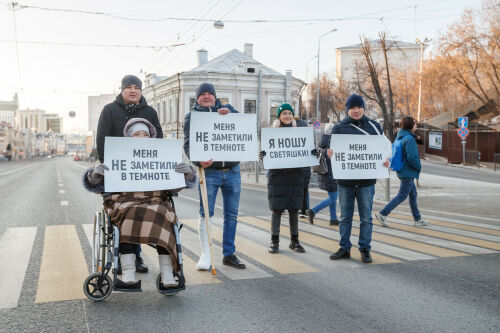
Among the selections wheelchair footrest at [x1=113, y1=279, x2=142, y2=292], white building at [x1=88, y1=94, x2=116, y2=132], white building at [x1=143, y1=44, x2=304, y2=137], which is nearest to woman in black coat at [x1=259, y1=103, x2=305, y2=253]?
wheelchair footrest at [x1=113, y1=279, x2=142, y2=292]

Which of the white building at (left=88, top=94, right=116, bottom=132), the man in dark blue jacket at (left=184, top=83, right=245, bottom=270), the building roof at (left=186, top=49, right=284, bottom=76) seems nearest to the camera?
the man in dark blue jacket at (left=184, top=83, right=245, bottom=270)

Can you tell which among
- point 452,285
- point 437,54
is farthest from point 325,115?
point 452,285

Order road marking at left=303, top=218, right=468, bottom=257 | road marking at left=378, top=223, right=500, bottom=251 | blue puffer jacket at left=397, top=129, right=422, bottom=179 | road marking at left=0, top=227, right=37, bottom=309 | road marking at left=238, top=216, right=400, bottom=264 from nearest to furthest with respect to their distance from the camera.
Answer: road marking at left=0, top=227, right=37, bottom=309 < road marking at left=238, top=216, right=400, bottom=264 < road marking at left=303, top=218, right=468, bottom=257 < road marking at left=378, top=223, right=500, bottom=251 < blue puffer jacket at left=397, top=129, right=422, bottom=179

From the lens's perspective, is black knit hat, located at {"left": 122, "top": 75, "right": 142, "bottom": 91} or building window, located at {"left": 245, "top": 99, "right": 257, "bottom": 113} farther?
building window, located at {"left": 245, "top": 99, "right": 257, "bottom": 113}

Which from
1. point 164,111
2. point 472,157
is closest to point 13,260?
point 472,157

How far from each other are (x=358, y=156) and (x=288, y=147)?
981 mm

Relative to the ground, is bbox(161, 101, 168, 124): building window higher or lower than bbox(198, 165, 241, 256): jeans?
higher

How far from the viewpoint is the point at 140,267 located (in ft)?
17.9

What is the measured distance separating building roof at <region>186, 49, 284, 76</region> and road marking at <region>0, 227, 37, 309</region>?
127 feet

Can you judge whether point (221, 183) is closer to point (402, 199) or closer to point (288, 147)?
point (288, 147)

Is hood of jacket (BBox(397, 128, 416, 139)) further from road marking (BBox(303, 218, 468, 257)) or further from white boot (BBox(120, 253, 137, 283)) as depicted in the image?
white boot (BBox(120, 253, 137, 283))

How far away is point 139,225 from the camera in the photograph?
4.35m

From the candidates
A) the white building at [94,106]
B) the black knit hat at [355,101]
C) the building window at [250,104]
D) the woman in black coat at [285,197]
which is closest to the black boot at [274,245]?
the woman in black coat at [285,197]

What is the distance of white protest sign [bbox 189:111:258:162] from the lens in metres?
5.66
